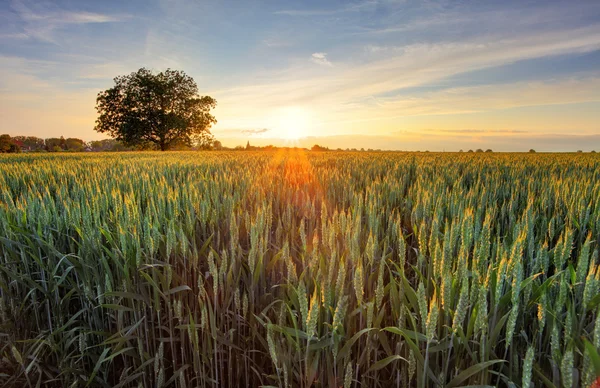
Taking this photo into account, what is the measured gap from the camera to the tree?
43594 mm

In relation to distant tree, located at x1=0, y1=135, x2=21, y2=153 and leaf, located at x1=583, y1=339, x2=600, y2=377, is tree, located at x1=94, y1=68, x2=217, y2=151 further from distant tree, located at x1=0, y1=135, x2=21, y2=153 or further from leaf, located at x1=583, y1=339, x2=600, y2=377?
leaf, located at x1=583, y1=339, x2=600, y2=377

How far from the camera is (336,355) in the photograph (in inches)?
48.8

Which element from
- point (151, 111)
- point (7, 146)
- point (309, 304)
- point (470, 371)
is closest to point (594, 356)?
point (470, 371)

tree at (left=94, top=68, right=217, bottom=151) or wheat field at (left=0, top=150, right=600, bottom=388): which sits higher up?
tree at (left=94, top=68, right=217, bottom=151)

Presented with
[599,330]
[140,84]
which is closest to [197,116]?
[140,84]

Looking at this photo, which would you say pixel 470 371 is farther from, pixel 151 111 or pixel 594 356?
pixel 151 111

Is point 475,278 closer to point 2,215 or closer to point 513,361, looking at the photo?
point 513,361

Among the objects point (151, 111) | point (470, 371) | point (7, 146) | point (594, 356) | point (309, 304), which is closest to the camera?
point (594, 356)

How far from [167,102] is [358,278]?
158ft

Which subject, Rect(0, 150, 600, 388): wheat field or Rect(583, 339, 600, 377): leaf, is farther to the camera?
Rect(0, 150, 600, 388): wheat field

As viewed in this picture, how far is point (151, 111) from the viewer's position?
44.3 metres

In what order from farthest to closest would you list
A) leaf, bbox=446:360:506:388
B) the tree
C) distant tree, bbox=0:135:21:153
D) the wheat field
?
1. distant tree, bbox=0:135:21:153
2. the tree
3. the wheat field
4. leaf, bbox=446:360:506:388

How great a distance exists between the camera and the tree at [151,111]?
143 feet

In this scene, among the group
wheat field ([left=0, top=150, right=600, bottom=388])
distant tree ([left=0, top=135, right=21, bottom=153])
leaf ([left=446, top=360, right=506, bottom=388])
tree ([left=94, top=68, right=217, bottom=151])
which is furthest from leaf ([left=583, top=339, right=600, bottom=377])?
distant tree ([left=0, top=135, right=21, bottom=153])
